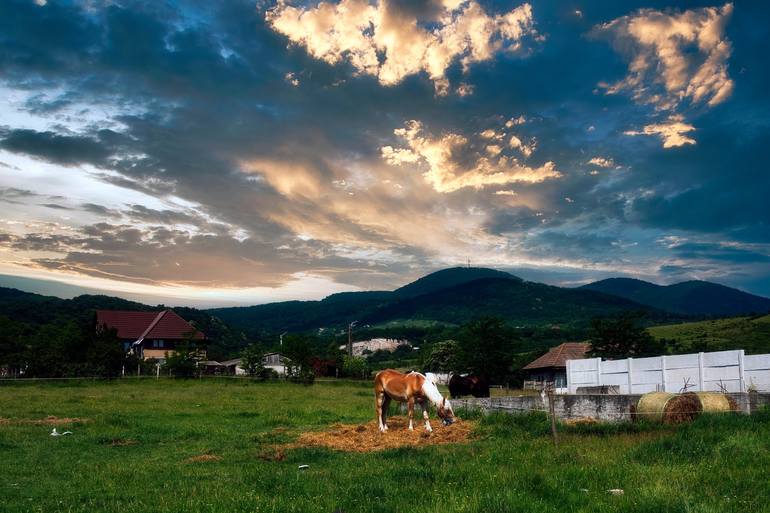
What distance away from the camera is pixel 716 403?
1814cm

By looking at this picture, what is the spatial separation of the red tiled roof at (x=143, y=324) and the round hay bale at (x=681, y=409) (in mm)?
82458

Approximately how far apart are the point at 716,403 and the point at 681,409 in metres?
1.24

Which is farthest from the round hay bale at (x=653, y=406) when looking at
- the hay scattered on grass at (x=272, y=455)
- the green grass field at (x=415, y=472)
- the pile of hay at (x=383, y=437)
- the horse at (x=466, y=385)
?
the horse at (x=466, y=385)

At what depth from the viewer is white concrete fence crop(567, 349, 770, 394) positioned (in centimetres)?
2583

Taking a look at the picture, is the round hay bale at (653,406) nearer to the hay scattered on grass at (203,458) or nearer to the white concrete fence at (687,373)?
the white concrete fence at (687,373)

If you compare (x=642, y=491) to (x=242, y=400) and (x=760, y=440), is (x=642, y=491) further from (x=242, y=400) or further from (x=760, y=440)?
(x=242, y=400)

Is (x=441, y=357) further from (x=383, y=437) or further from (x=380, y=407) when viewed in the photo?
(x=383, y=437)

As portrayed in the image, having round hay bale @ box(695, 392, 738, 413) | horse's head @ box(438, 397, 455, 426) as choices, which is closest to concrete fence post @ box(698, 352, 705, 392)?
round hay bale @ box(695, 392, 738, 413)

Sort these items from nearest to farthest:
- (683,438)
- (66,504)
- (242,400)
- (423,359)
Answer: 1. (66,504)
2. (683,438)
3. (242,400)
4. (423,359)

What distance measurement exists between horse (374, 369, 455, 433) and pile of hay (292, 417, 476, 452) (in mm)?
444

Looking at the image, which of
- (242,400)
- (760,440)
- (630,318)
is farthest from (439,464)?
(630,318)

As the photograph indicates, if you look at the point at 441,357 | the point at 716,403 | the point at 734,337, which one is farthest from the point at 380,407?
the point at 734,337

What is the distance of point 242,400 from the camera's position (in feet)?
131

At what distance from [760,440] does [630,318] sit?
5510cm
